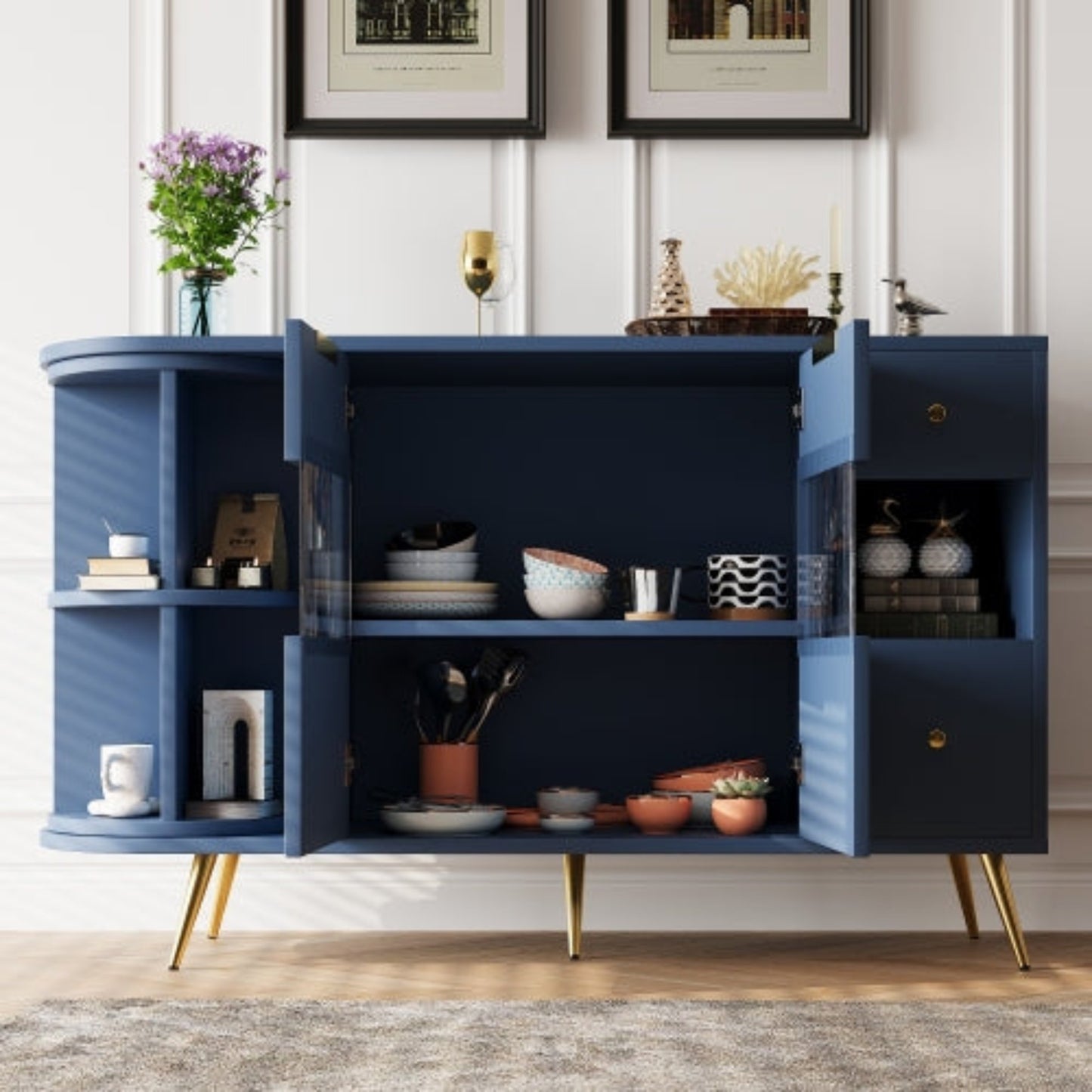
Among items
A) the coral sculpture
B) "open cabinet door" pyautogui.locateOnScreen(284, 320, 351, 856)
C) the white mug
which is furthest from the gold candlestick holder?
the white mug

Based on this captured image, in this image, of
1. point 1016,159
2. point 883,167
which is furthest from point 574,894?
point 1016,159

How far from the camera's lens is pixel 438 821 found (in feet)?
10.6

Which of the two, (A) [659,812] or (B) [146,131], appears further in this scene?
(B) [146,131]

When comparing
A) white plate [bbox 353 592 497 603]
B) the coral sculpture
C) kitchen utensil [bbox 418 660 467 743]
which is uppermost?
the coral sculpture

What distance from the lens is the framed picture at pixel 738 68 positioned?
11.9 feet

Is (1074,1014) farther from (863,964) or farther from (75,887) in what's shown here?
(75,887)

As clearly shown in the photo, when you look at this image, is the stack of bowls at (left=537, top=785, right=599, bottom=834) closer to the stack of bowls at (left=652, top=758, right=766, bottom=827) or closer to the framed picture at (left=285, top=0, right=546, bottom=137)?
the stack of bowls at (left=652, top=758, right=766, bottom=827)

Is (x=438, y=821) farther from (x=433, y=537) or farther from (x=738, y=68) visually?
(x=738, y=68)

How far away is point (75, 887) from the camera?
3.61 m

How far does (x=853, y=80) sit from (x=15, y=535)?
1.74 meters

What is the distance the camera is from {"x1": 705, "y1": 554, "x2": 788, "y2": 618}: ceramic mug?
3.27 m

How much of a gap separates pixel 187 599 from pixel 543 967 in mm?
812

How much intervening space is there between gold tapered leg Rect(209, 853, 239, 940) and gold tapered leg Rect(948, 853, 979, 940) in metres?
1.23

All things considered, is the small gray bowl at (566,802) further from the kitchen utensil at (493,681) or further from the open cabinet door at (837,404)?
the open cabinet door at (837,404)
